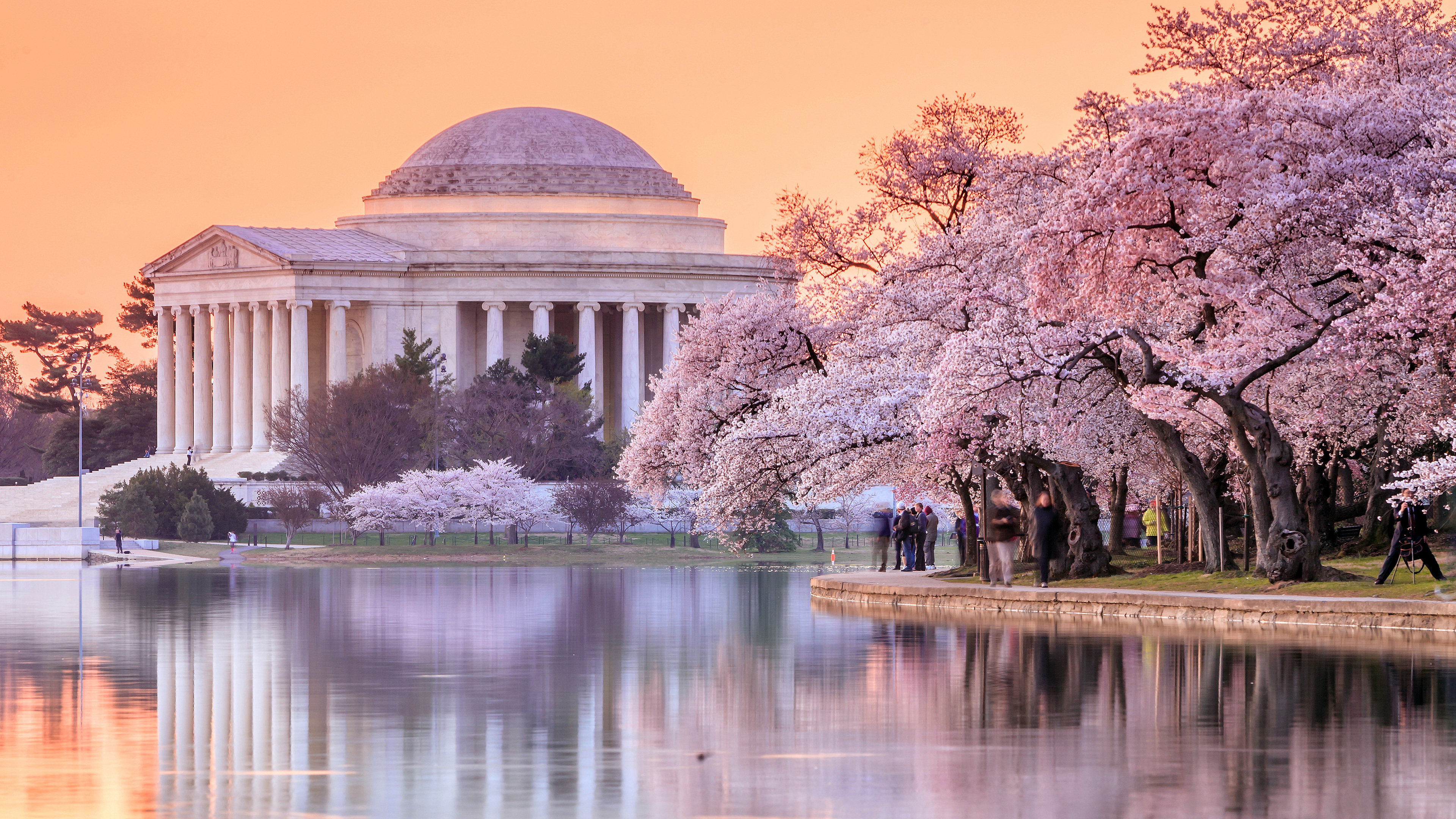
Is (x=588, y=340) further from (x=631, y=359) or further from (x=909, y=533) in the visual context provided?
(x=909, y=533)

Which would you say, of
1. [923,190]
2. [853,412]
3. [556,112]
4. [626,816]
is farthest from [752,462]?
[556,112]

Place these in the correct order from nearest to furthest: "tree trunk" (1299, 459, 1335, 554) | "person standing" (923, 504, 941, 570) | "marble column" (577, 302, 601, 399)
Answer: "tree trunk" (1299, 459, 1335, 554)
"person standing" (923, 504, 941, 570)
"marble column" (577, 302, 601, 399)

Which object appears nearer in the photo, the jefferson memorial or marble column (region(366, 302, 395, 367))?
the jefferson memorial

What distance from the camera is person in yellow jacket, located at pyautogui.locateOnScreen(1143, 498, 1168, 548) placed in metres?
45.5

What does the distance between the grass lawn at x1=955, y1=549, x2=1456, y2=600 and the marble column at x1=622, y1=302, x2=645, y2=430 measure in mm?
77991

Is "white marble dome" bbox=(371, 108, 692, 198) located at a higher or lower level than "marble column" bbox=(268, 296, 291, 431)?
higher

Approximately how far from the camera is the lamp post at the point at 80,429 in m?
86.6

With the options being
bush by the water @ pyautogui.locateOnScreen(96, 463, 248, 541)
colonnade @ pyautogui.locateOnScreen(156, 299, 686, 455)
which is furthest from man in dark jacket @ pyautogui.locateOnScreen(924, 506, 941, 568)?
colonnade @ pyautogui.locateOnScreen(156, 299, 686, 455)

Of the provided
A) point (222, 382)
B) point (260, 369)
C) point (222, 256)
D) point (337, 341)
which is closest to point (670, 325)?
point (337, 341)

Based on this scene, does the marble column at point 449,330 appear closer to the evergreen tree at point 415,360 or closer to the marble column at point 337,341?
the marble column at point 337,341

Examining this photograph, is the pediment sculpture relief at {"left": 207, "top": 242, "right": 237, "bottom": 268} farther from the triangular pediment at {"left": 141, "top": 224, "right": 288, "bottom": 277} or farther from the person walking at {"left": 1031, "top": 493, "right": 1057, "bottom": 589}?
the person walking at {"left": 1031, "top": 493, "right": 1057, "bottom": 589}

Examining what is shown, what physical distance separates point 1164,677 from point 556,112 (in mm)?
114989

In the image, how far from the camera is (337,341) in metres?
117

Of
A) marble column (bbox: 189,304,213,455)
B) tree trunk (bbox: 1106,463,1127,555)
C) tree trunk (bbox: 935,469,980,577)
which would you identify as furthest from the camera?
marble column (bbox: 189,304,213,455)
